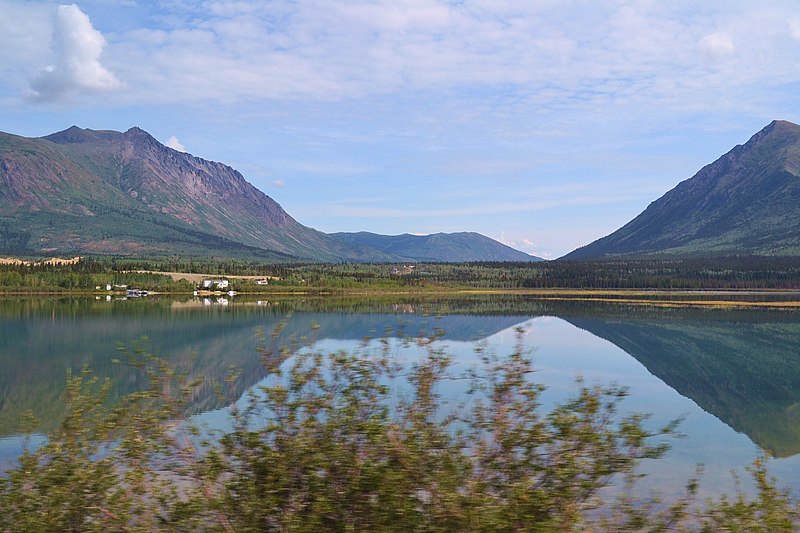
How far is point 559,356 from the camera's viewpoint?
50.0 metres

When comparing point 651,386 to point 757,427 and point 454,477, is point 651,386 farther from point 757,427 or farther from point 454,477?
point 454,477

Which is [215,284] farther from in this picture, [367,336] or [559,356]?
[367,336]

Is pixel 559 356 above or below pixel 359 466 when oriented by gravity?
below

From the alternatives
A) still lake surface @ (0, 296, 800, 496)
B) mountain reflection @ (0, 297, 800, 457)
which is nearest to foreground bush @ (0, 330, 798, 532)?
still lake surface @ (0, 296, 800, 496)

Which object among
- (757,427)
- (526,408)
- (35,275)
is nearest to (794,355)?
(757,427)

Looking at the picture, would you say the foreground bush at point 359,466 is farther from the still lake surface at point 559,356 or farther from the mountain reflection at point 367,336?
the mountain reflection at point 367,336

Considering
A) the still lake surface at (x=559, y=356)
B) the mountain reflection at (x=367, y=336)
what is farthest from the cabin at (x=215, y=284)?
the still lake surface at (x=559, y=356)

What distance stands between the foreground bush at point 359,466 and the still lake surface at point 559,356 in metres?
0.92

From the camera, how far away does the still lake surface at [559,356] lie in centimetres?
2098

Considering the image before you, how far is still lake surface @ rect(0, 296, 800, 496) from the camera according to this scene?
21.0m

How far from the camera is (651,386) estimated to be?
130ft

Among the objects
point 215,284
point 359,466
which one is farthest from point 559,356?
point 215,284

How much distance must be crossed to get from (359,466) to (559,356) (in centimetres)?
4350

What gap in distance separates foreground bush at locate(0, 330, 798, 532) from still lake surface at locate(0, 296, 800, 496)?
922 mm
